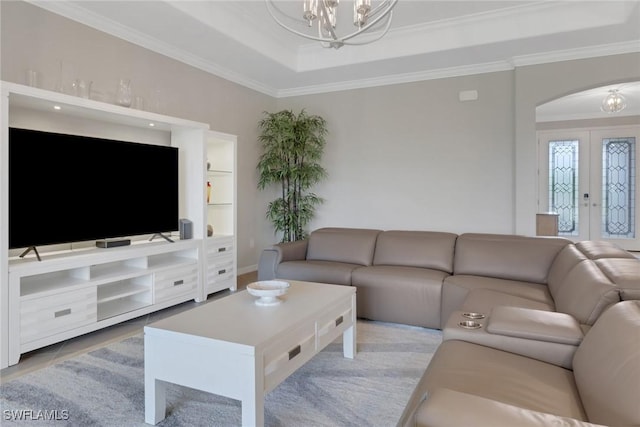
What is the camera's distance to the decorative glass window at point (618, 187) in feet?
23.8

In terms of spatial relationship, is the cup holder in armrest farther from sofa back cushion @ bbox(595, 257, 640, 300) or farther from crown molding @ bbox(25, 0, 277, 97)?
crown molding @ bbox(25, 0, 277, 97)

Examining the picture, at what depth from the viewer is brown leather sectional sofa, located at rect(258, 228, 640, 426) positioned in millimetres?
1154

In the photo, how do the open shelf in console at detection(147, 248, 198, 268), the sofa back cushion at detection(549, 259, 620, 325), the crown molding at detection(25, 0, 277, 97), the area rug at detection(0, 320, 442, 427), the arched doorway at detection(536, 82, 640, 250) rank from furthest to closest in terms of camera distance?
1. the arched doorway at detection(536, 82, 640, 250)
2. the open shelf in console at detection(147, 248, 198, 268)
3. the crown molding at detection(25, 0, 277, 97)
4. the area rug at detection(0, 320, 442, 427)
5. the sofa back cushion at detection(549, 259, 620, 325)

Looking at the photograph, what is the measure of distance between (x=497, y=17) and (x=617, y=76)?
142 cm

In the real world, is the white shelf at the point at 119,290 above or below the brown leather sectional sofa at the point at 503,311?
below

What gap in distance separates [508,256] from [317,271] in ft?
5.58

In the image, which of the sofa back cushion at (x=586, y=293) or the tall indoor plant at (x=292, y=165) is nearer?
the sofa back cushion at (x=586, y=293)

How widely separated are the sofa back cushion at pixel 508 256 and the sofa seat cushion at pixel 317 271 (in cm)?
101

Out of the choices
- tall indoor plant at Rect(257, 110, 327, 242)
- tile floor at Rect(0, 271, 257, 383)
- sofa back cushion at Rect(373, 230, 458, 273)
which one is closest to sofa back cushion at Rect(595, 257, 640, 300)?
sofa back cushion at Rect(373, 230, 458, 273)

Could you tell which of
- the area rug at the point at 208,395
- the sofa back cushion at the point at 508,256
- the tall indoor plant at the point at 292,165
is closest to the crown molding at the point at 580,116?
the tall indoor plant at the point at 292,165

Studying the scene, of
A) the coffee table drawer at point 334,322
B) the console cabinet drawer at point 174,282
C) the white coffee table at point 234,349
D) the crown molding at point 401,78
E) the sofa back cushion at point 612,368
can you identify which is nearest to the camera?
the sofa back cushion at point 612,368

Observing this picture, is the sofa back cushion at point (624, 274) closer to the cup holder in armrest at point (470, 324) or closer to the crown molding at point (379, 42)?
the cup holder in armrest at point (470, 324)

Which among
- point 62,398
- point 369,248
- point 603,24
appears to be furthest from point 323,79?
point 62,398

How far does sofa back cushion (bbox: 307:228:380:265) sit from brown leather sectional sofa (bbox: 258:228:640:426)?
Result: 0.04ft
